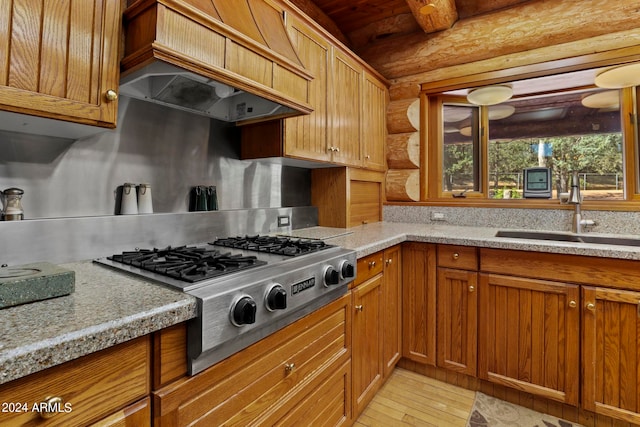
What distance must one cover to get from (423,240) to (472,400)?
40.4 inches

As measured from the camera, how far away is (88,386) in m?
0.64

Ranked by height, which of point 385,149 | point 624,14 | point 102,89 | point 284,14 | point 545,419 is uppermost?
point 624,14

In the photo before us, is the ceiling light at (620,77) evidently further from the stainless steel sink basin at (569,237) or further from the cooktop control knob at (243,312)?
the cooktop control knob at (243,312)

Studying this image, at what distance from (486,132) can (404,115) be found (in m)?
0.70

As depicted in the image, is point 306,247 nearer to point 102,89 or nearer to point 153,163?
point 153,163

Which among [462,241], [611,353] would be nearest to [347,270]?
[462,241]

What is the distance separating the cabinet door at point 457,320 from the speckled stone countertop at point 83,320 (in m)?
1.74

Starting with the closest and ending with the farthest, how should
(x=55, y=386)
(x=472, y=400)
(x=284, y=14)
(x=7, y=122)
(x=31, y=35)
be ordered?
(x=55, y=386) → (x=31, y=35) → (x=7, y=122) → (x=284, y=14) → (x=472, y=400)

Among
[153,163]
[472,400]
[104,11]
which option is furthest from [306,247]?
[472,400]

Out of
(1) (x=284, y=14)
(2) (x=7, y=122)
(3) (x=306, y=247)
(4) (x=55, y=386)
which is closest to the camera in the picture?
(4) (x=55, y=386)

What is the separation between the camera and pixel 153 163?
1.50 meters

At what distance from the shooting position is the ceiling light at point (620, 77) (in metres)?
2.03

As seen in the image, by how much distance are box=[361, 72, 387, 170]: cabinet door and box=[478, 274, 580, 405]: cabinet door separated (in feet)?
4.02

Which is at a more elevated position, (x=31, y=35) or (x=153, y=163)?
(x=31, y=35)
